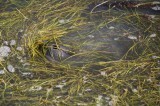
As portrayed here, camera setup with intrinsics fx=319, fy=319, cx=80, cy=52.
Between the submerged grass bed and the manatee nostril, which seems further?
the manatee nostril

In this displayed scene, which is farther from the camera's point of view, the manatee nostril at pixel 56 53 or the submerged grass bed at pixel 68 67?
the manatee nostril at pixel 56 53

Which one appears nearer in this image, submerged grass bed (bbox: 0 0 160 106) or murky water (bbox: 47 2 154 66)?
submerged grass bed (bbox: 0 0 160 106)

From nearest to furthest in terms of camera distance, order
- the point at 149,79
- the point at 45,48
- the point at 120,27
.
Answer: the point at 149,79
the point at 45,48
the point at 120,27

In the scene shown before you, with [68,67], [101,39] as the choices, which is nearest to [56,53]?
[68,67]

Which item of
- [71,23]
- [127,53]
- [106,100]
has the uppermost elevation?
[71,23]

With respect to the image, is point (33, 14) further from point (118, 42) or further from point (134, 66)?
point (134, 66)

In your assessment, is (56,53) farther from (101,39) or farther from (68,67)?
(101,39)

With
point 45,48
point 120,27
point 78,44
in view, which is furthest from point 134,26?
point 45,48

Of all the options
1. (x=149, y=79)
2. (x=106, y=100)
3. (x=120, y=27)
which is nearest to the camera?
(x=106, y=100)
